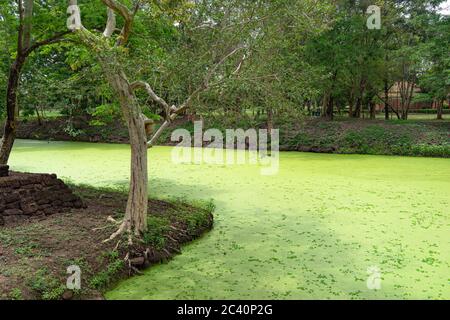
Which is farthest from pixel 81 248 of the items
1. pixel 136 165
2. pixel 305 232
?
pixel 305 232

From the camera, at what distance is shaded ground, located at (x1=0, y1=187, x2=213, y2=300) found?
3.30 meters

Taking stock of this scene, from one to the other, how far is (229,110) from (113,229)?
183 cm

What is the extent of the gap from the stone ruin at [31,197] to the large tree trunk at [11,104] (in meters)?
1.17

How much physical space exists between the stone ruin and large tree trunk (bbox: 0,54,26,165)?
1170 millimetres

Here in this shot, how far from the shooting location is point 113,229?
452 centimetres

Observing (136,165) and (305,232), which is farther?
(305,232)

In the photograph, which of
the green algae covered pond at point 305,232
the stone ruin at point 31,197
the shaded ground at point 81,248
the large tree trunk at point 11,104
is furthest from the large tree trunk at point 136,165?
the large tree trunk at point 11,104

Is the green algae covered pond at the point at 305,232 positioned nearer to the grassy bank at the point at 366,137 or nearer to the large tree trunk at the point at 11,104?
the large tree trunk at the point at 11,104

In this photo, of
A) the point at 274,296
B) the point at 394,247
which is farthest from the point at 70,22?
the point at 394,247

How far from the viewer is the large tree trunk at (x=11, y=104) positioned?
20.0 feet

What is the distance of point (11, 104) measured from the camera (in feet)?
20.1

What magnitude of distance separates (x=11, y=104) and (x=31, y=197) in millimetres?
1981

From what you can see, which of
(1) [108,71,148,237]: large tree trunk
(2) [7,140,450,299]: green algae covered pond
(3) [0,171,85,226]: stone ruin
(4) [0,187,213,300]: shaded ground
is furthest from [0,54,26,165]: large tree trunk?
(1) [108,71,148,237]: large tree trunk

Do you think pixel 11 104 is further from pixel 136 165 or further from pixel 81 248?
pixel 81 248
